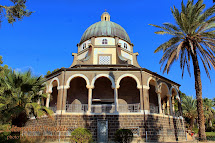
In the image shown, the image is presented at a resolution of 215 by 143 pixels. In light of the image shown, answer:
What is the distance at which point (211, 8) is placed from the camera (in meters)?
15.6

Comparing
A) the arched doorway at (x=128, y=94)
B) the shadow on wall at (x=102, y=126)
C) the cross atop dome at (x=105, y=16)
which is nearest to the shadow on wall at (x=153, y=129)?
the shadow on wall at (x=102, y=126)

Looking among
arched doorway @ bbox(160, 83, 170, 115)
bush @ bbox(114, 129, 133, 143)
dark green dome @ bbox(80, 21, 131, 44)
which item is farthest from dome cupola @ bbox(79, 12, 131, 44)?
bush @ bbox(114, 129, 133, 143)

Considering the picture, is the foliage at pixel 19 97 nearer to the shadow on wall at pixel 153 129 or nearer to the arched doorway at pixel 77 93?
the arched doorway at pixel 77 93

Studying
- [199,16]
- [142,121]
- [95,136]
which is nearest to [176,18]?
[199,16]

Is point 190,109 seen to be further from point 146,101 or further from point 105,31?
point 105,31

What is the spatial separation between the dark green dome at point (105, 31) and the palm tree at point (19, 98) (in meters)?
15.8

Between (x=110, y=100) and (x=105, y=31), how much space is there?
1135 cm

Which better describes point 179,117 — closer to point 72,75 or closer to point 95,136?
point 95,136

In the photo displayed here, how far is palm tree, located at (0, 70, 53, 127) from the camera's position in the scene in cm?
1168

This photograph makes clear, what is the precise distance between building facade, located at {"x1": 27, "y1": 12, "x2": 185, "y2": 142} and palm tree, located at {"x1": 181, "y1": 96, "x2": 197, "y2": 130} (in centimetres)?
1263

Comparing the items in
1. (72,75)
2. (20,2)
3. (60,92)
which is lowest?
(60,92)

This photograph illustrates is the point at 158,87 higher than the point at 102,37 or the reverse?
the reverse

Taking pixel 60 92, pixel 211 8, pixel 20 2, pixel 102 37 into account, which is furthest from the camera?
pixel 102 37

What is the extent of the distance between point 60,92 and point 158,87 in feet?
34.2
